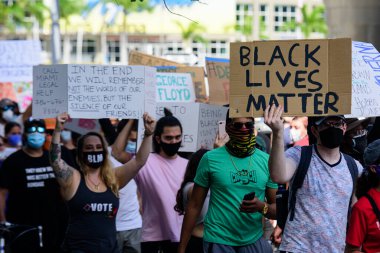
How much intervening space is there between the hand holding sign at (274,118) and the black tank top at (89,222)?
2.15 metres

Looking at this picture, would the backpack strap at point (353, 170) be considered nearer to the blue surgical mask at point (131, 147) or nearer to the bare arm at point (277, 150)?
the bare arm at point (277, 150)

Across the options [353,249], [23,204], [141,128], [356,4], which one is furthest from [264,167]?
[356,4]

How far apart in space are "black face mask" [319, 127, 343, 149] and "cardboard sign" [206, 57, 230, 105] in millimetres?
5751

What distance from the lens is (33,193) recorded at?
9.95 m

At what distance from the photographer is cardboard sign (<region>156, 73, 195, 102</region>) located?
11812mm

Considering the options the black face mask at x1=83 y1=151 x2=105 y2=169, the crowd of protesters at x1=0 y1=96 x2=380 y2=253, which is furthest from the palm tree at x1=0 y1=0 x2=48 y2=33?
the black face mask at x1=83 y1=151 x2=105 y2=169

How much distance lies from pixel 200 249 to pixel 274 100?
1.58 metres

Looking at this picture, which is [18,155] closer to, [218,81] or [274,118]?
[218,81]

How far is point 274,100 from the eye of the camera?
666 centimetres

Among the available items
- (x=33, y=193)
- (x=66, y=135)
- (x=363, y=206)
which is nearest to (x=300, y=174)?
(x=363, y=206)

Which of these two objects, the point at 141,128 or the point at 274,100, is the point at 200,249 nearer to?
the point at 274,100

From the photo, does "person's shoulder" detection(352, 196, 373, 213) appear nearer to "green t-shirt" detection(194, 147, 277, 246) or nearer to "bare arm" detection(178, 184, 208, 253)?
"green t-shirt" detection(194, 147, 277, 246)

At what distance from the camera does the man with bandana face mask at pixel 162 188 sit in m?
8.67

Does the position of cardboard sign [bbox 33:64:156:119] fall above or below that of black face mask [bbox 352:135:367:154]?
above
